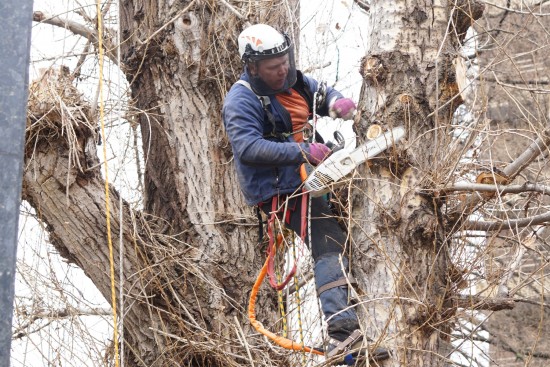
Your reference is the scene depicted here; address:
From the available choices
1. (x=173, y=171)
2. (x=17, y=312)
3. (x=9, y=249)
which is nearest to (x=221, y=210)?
(x=173, y=171)

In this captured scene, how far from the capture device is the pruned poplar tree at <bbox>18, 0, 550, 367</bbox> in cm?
522

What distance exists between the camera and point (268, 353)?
6473 millimetres

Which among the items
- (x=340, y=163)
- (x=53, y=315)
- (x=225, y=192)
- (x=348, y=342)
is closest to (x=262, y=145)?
(x=340, y=163)

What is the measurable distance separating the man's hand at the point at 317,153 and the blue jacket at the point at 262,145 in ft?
0.09

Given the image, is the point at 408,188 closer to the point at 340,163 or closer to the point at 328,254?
the point at 340,163

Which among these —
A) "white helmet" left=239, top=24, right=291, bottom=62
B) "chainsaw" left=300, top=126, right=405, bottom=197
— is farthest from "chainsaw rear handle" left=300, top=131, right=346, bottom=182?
"white helmet" left=239, top=24, right=291, bottom=62

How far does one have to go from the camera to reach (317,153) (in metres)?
5.58

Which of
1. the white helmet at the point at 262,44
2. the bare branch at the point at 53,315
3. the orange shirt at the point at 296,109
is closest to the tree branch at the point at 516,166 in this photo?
the orange shirt at the point at 296,109

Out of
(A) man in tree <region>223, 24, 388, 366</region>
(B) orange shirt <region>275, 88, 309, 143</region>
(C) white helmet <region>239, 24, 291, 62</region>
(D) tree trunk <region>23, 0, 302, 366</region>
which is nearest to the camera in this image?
(A) man in tree <region>223, 24, 388, 366</region>

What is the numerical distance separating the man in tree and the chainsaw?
0.27 ft

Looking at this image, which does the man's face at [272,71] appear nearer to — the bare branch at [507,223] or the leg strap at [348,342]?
the bare branch at [507,223]

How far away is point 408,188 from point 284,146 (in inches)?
29.7

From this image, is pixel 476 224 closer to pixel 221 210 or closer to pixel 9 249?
pixel 221 210

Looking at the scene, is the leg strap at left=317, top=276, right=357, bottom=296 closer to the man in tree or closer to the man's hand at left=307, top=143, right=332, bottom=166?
the man in tree
